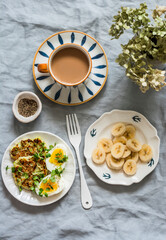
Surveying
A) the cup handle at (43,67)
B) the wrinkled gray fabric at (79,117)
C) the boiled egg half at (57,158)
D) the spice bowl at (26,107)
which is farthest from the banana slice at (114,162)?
the cup handle at (43,67)

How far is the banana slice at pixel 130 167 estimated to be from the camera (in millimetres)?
1452

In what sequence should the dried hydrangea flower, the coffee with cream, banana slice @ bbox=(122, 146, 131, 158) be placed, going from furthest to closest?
banana slice @ bbox=(122, 146, 131, 158) → the coffee with cream → the dried hydrangea flower

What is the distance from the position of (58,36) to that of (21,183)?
0.77 metres

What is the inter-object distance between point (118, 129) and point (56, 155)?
0.35 metres

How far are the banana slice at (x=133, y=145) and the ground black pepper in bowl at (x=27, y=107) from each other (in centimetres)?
52

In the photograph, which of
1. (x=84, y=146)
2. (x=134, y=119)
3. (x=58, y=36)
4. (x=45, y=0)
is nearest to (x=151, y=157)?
(x=134, y=119)

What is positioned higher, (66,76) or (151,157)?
(66,76)

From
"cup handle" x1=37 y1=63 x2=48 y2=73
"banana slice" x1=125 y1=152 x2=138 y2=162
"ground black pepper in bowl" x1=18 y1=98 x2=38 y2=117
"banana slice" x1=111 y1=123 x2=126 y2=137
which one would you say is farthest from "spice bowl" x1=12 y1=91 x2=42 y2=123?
"banana slice" x1=125 y1=152 x2=138 y2=162

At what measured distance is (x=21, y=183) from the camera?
143cm

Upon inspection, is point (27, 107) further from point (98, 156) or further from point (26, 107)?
point (98, 156)

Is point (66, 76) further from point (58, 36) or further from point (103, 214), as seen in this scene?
point (103, 214)

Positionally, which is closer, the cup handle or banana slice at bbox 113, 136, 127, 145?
the cup handle

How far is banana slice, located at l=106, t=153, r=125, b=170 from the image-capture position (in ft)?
4.77

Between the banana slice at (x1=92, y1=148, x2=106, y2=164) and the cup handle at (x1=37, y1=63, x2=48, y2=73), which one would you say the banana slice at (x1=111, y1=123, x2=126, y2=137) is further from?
the cup handle at (x1=37, y1=63, x2=48, y2=73)
